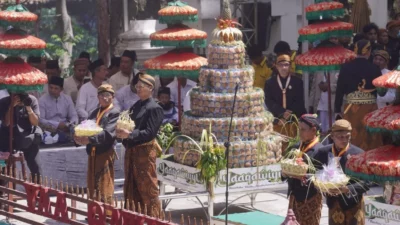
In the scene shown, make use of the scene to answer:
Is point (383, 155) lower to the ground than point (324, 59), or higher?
lower

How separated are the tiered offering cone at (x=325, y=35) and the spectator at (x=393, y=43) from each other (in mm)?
1790

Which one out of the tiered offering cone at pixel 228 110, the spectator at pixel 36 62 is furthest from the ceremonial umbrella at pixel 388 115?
the spectator at pixel 36 62

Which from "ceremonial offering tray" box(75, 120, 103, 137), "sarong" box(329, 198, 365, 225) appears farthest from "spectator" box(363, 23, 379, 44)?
"sarong" box(329, 198, 365, 225)

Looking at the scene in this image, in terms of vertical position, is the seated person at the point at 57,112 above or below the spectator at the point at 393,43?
below

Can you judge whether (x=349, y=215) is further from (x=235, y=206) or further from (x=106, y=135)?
(x=235, y=206)

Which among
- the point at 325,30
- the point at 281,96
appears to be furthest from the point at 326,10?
the point at 281,96

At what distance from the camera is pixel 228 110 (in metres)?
12.1

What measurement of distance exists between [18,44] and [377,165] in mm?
5583

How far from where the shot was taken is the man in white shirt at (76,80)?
15.3 metres

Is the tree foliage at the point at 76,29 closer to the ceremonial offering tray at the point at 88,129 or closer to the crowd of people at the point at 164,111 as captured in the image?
the crowd of people at the point at 164,111

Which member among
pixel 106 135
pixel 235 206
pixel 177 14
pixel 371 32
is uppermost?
pixel 177 14

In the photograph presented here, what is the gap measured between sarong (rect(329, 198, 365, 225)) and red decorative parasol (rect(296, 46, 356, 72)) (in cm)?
428

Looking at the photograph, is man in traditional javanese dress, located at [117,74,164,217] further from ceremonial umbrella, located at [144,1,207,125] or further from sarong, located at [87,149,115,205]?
ceremonial umbrella, located at [144,1,207,125]

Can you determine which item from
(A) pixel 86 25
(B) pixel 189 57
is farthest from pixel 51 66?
(A) pixel 86 25
